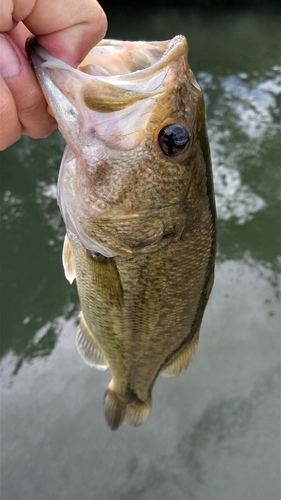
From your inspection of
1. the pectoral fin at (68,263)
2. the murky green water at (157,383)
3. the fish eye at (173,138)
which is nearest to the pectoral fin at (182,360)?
the pectoral fin at (68,263)

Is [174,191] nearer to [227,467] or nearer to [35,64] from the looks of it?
[35,64]

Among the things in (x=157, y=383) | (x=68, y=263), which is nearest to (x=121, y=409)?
(x=68, y=263)

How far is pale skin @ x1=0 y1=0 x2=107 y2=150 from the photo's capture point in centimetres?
82

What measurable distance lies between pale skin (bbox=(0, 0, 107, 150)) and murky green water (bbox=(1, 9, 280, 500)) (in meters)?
2.41

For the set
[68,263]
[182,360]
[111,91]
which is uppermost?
[111,91]

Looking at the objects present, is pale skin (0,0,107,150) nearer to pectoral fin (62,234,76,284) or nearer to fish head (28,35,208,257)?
fish head (28,35,208,257)

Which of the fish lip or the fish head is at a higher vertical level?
the fish lip

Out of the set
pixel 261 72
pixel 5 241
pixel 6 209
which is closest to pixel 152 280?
pixel 5 241

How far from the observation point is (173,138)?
0.98 metres

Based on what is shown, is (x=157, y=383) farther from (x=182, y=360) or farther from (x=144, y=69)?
(x=144, y=69)

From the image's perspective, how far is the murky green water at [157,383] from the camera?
2699 millimetres

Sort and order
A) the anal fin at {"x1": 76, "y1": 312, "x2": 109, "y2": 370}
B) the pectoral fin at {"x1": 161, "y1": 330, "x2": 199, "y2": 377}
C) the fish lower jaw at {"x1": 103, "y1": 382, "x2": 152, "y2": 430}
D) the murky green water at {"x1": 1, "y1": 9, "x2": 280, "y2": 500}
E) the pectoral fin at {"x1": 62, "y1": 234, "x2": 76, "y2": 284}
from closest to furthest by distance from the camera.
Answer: the pectoral fin at {"x1": 62, "y1": 234, "x2": 76, "y2": 284}
the pectoral fin at {"x1": 161, "y1": 330, "x2": 199, "y2": 377}
the anal fin at {"x1": 76, "y1": 312, "x2": 109, "y2": 370}
the fish lower jaw at {"x1": 103, "y1": 382, "x2": 152, "y2": 430}
the murky green water at {"x1": 1, "y1": 9, "x2": 280, "y2": 500}

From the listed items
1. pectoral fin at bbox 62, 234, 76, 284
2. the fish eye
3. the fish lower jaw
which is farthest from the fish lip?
the fish lower jaw

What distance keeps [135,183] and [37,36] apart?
1.30 ft
